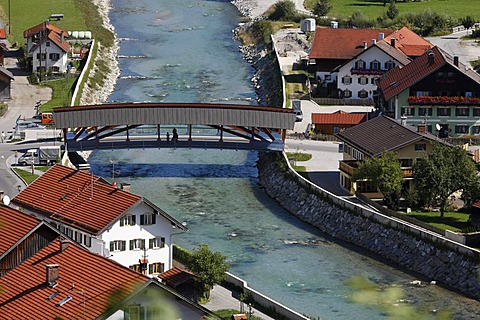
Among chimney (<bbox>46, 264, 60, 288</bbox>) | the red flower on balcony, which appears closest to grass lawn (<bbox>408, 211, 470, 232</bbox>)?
the red flower on balcony

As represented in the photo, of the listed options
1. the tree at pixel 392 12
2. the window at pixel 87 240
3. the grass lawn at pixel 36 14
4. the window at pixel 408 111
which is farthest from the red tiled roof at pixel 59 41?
the window at pixel 87 240

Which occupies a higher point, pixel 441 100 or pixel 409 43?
pixel 409 43

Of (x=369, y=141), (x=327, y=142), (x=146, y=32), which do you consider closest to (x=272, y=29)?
(x=146, y=32)

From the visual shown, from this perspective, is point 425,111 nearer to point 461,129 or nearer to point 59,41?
point 461,129

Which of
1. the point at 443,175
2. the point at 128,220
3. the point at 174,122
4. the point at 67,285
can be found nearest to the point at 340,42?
the point at 174,122

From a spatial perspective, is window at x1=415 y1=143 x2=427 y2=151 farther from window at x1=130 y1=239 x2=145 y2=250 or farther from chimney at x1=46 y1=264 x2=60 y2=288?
chimney at x1=46 y1=264 x2=60 y2=288
